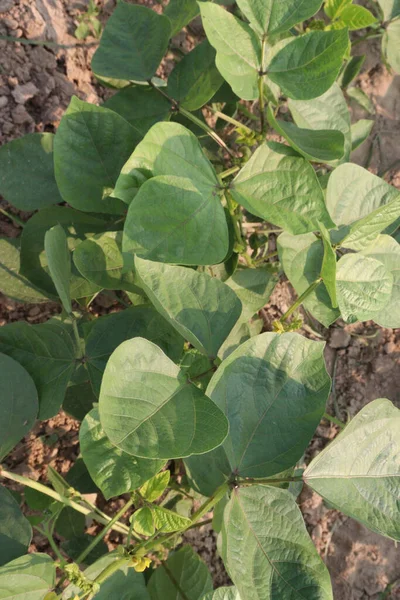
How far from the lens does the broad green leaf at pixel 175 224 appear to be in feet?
3.61

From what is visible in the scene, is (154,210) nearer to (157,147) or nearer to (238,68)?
(157,147)

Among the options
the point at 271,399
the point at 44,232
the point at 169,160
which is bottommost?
the point at 271,399

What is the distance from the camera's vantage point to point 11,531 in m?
1.13

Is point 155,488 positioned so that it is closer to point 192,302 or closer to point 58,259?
point 192,302

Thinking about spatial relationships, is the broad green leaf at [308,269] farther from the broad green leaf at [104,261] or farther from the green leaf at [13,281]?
the green leaf at [13,281]

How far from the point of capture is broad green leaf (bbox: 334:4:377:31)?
5.24 feet

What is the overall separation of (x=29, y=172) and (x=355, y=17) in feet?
3.18

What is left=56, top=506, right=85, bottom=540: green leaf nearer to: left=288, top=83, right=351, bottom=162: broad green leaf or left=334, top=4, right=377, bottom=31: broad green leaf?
left=288, top=83, right=351, bottom=162: broad green leaf

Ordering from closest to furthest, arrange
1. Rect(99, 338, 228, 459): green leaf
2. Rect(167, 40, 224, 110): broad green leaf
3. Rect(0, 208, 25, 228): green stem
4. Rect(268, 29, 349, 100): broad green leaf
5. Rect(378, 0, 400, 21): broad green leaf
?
Rect(99, 338, 228, 459): green leaf
Rect(268, 29, 349, 100): broad green leaf
Rect(167, 40, 224, 110): broad green leaf
Rect(0, 208, 25, 228): green stem
Rect(378, 0, 400, 21): broad green leaf

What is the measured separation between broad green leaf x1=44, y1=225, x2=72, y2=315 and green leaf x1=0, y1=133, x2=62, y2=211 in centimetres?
28

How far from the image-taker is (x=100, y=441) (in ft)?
3.59

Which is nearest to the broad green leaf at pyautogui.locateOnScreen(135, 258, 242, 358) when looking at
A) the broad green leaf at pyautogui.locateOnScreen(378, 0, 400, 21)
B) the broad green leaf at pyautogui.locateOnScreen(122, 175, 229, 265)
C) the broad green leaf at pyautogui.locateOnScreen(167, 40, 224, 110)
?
the broad green leaf at pyautogui.locateOnScreen(122, 175, 229, 265)

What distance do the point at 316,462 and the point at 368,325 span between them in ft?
3.70

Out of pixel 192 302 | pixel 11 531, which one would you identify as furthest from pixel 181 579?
pixel 192 302
